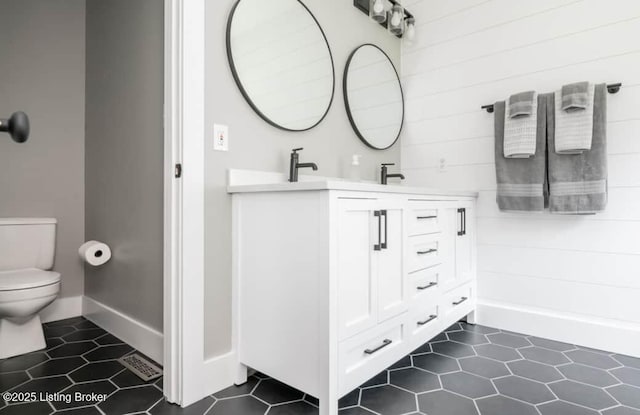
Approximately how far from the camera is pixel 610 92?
6.44 ft

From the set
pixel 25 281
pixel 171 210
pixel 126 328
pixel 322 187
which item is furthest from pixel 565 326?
pixel 25 281

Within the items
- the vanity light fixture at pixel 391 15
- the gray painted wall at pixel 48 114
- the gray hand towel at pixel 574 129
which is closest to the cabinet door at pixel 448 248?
the gray hand towel at pixel 574 129

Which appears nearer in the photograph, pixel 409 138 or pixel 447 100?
pixel 447 100

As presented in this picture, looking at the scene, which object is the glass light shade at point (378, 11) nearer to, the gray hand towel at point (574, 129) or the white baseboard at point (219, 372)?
the gray hand towel at point (574, 129)

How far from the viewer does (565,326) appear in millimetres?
2096

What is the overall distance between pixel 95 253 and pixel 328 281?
1648 millimetres

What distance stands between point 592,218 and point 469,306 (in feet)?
2.87

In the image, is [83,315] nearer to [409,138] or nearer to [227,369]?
[227,369]

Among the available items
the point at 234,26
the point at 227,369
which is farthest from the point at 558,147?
the point at 227,369

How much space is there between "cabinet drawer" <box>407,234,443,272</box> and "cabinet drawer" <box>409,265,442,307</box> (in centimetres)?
3

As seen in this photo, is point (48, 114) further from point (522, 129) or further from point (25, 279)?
point (522, 129)

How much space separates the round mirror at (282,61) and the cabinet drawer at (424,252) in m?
0.86

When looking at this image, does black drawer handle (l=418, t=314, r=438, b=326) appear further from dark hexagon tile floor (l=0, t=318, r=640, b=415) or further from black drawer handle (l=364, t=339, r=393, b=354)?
black drawer handle (l=364, t=339, r=393, b=354)

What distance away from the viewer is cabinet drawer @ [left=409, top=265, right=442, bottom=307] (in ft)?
5.60
